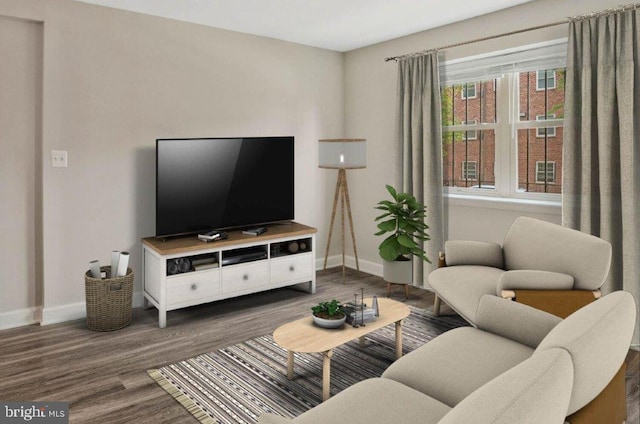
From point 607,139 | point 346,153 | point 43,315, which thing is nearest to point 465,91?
point 346,153

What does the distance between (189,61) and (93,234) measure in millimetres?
1748

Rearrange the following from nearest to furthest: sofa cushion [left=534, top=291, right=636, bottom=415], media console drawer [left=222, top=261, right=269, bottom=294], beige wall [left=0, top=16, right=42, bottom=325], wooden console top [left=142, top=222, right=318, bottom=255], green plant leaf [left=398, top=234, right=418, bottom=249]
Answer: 1. sofa cushion [left=534, top=291, right=636, bottom=415]
2. beige wall [left=0, top=16, right=42, bottom=325]
3. wooden console top [left=142, top=222, right=318, bottom=255]
4. media console drawer [left=222, top=261, right=269, bottom=294]
5. green plant leaf [left=398, top=234, right=418, bottom=249]

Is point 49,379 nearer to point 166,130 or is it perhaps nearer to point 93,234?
point 93,234

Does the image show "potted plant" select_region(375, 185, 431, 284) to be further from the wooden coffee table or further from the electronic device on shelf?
the wooden coffee table

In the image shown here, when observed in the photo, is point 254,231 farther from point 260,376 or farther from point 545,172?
point 545,172

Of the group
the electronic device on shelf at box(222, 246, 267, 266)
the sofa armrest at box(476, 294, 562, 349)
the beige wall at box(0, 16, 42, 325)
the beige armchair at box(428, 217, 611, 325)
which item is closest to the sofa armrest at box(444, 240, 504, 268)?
the beige armchair at box(428, 217, 611, 325)

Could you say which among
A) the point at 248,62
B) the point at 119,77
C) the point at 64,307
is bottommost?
the point at 64,307

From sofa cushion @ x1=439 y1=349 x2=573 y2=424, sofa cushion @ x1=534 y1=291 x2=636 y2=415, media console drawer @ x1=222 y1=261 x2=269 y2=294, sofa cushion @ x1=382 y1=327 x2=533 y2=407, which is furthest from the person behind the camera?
media console drawer @ x1=222 y1=261 x2=269 y2=294

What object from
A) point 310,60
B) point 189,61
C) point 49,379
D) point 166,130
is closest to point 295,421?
point 49,379

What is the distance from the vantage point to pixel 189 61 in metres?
4.24

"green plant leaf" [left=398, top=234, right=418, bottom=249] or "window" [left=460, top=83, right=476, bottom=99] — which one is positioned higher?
"window" [left=460, top=83, right=476, bottom=99]

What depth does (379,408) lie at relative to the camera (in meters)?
1.65

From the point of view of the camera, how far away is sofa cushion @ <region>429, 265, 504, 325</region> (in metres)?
2.94

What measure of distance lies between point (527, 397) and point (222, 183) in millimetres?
3460
